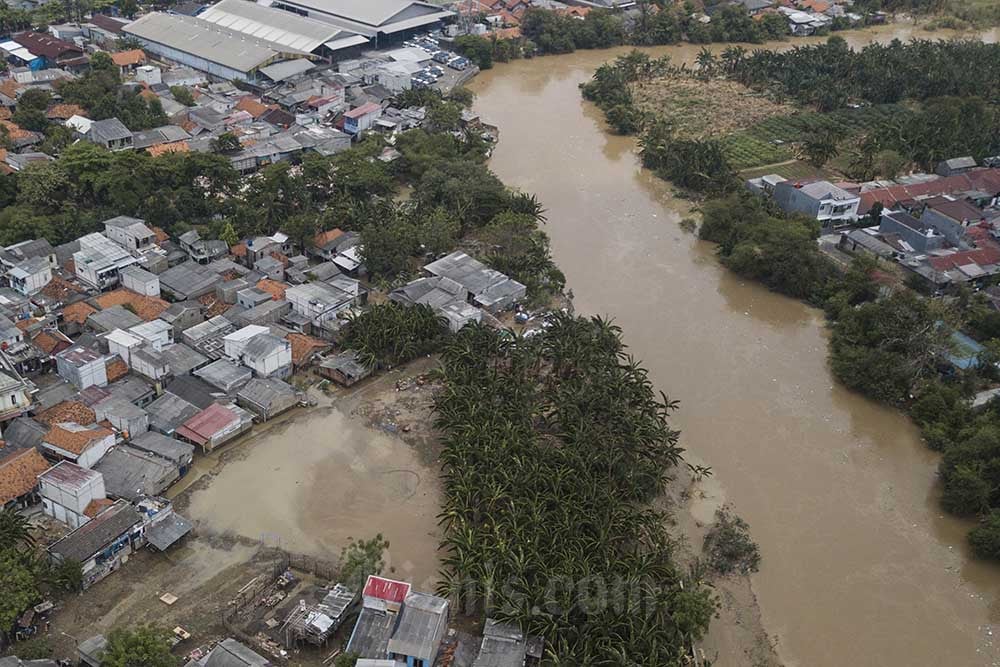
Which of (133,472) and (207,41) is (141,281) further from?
(207,41)

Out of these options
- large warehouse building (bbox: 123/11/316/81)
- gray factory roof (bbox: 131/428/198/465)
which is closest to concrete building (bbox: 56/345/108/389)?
gray factory roof (bbox: 131/428/198/465)

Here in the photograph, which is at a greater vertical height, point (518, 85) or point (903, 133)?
point (903, 133)

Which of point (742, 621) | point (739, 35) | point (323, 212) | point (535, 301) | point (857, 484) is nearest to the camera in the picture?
point (742, 621)

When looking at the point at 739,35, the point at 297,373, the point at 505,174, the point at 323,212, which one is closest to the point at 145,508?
the point at 297,373

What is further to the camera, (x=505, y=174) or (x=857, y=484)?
(x=505, y=174)

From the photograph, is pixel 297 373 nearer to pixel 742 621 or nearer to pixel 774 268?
pixel 742 621

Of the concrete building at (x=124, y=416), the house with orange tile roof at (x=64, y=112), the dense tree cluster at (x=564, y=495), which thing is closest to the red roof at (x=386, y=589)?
the dense tree cluster at (x=564, y=495)

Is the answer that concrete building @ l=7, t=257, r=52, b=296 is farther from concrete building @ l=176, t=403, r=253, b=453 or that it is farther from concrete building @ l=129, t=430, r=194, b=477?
concrete building @ l=176, t=403, r=253, b=453
